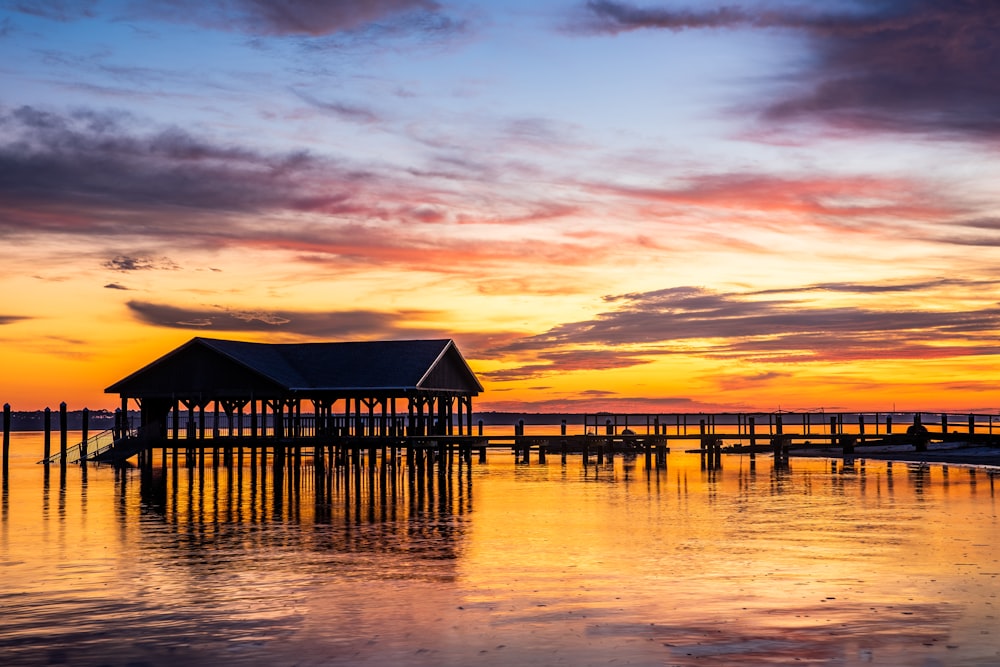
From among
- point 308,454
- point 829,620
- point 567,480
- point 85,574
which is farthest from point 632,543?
point 308,454

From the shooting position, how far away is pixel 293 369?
66.3 meters

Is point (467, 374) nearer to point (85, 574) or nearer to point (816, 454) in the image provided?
point (816, 454)

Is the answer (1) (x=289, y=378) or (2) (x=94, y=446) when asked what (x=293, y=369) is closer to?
(1) (x=289, y=378)

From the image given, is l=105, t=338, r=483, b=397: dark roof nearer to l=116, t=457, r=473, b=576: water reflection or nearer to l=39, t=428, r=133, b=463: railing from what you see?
l=39, t=428, r=133, b=463: railing

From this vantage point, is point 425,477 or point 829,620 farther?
point 425,477

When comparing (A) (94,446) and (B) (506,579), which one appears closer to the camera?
(B) (506,579)

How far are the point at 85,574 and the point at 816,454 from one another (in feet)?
194

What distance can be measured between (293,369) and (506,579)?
48.6 meters

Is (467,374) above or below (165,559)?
above

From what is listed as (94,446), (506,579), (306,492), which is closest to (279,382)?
(94,446)

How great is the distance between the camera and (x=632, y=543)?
2428 cm

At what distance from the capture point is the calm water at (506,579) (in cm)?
1385

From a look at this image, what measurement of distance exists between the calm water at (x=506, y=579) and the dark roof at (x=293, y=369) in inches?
914

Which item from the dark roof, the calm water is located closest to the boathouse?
the dark roof
